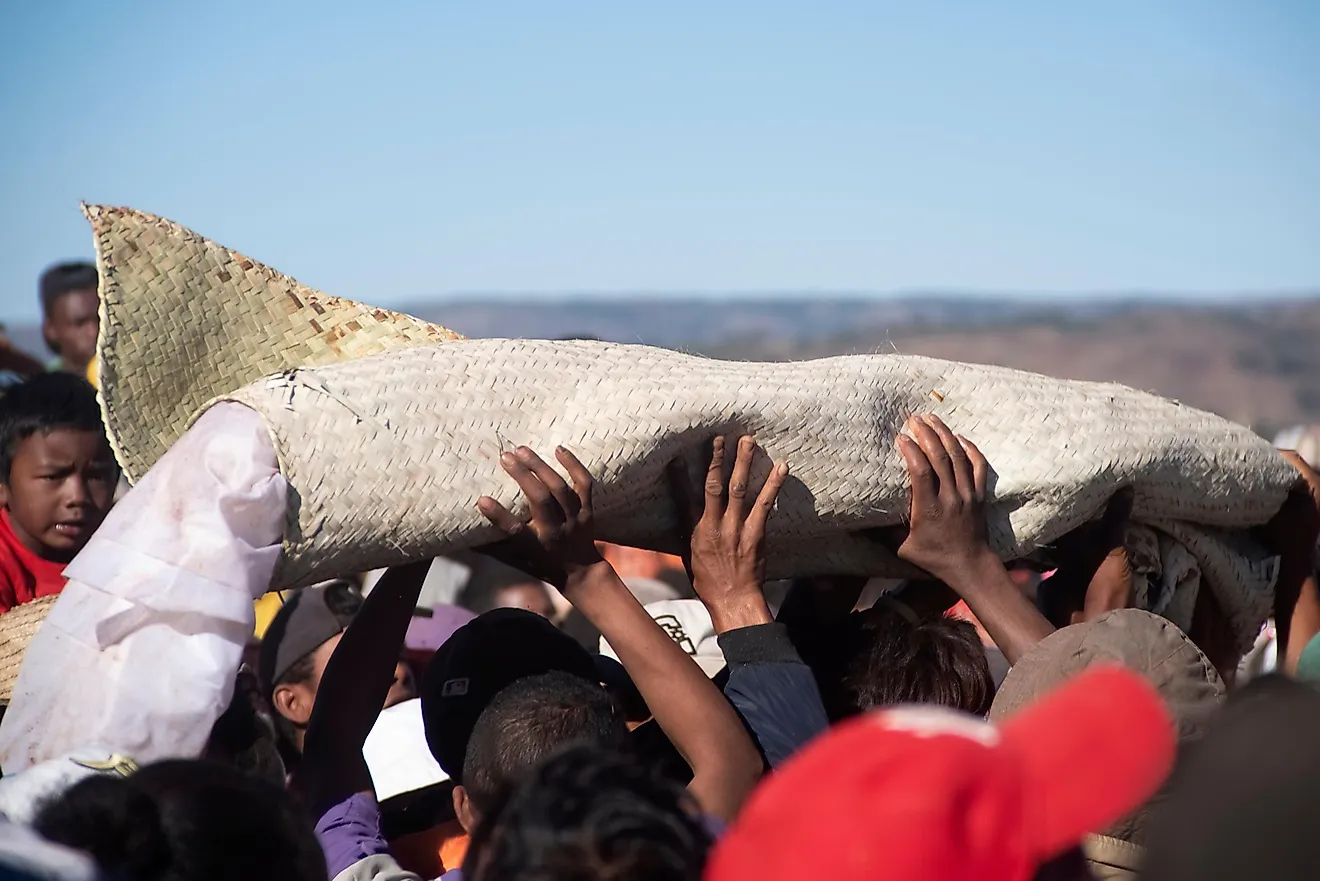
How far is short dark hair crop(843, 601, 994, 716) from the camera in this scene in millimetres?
2617

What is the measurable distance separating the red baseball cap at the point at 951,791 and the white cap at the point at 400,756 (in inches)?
80.1

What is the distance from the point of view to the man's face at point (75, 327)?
6.01 meters

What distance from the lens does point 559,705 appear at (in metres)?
2.44

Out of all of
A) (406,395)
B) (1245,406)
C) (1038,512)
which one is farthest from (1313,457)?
(1245,406)

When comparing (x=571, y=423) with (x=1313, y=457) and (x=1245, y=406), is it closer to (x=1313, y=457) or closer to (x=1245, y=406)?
(x=1313, y=457)

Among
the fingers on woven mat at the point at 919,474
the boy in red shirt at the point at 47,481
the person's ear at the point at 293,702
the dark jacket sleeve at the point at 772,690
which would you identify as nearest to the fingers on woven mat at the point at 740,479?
the dark jacket sleeve at the point at 772,690

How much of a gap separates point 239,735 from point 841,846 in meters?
1.83

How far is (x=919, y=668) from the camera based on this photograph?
2.63 metres

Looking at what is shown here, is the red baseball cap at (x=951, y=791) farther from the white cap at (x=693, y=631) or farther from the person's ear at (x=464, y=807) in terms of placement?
the white cap at (x=693, y=631)

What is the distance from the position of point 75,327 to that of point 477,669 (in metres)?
4.18

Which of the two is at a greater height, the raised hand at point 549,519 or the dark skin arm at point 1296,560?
the raised hand at point 549,519

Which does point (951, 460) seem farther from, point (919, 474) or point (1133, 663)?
point (1133, 663)

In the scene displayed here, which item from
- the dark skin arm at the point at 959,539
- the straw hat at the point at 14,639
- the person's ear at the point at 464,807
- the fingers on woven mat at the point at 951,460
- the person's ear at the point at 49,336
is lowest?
the person's ear at the point at 464,807

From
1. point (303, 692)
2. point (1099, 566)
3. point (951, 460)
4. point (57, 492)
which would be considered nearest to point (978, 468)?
point (951, 460)
